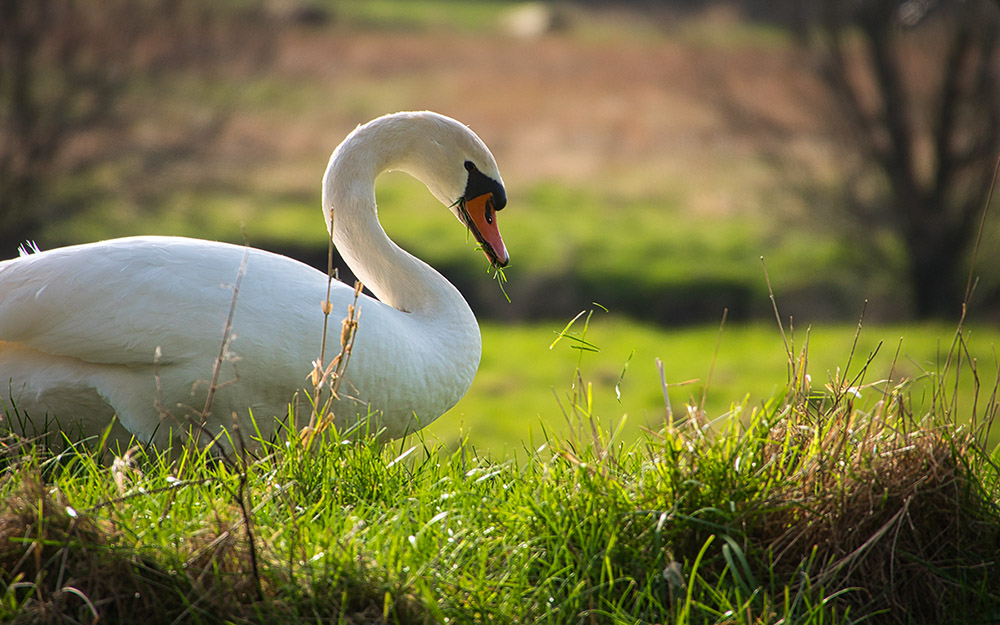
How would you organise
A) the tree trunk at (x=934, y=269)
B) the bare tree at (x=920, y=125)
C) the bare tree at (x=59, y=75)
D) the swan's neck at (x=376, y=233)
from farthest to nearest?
the tree trunk at (x=934, y=269) < the bare tree at (x=920, y=125) < the bare tree at (x=59, y=75) < the swan's neck at (x=376, y=233)

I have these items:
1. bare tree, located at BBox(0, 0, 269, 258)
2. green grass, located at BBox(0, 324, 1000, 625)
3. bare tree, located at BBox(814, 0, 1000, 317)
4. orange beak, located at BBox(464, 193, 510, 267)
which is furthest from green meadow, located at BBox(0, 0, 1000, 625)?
bare tree, located at BBox(814, 0, 1000, 317)

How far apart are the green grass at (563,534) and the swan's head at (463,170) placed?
1.33 metres

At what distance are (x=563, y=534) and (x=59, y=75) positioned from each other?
1120 centimetres

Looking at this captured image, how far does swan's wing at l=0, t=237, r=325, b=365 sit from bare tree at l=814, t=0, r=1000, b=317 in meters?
10.9

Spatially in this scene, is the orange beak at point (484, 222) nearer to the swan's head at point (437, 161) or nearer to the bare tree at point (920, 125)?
the swan's head at point (437, 161)

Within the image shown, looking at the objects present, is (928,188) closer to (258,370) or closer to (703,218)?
(703,218)

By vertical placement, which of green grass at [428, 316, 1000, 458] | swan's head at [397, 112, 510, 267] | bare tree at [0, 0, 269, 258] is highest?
swan's head at [397, 112, 510, 267]

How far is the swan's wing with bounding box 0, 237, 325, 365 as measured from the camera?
3.32m

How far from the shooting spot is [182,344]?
10.9 feet

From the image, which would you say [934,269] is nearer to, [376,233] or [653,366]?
[653,366]

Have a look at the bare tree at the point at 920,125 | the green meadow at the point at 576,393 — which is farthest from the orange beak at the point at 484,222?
the bare tree at the point at 920,125

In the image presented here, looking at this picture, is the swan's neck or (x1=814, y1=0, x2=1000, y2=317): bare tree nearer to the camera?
the swan's neck

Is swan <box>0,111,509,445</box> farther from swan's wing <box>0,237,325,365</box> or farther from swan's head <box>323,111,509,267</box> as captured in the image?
swan's head <box>323,111,509,267</box>

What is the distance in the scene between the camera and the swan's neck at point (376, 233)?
157 inches
